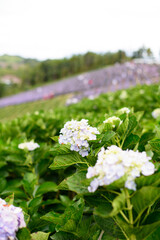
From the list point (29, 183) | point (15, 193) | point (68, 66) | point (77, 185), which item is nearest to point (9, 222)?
point (77, 185)

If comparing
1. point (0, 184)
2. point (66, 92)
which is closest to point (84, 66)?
point (66, 92)

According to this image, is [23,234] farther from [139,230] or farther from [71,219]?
[139,230]

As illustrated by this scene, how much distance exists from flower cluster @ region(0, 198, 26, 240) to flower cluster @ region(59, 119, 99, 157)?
357 mm

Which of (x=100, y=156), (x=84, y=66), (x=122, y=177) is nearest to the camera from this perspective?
(x=122, y=177)

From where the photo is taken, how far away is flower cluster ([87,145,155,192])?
774 mm

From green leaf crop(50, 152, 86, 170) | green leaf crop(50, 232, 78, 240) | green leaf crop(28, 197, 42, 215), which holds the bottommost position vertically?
green leaf crop(28, 197, 42, 215)

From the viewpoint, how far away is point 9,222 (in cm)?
84

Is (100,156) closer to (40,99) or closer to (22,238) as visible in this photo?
(22,238)

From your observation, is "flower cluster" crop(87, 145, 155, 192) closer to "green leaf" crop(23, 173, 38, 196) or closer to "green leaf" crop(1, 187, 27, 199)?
"green leaf" crop(23, 173, 38, 196)

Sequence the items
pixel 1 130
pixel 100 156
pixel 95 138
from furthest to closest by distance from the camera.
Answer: pixel 1 130, pixel 95 138, pixel 100 156

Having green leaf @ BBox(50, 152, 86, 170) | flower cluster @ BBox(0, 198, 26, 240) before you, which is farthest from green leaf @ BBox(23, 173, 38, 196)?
flower cluster @ BBox(0, 198, 26, 240)

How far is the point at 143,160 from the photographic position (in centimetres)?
81

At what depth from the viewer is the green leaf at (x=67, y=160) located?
44.7 inches

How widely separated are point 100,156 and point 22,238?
0.42 metres
